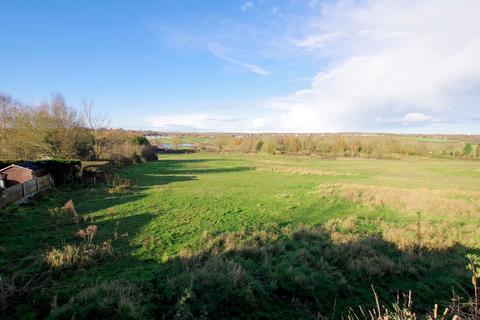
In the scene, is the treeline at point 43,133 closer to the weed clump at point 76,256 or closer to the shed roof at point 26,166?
the shed roof at point 26,166

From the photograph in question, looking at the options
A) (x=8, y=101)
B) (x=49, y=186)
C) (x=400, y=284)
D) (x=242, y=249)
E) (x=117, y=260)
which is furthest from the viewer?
(x=8, y=101)

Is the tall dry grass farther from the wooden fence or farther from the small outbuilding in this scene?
the small outbuilding

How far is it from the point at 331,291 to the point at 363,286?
1118 millimetres

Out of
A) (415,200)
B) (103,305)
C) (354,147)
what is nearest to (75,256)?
(103,305)

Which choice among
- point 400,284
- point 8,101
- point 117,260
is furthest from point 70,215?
point 8,101

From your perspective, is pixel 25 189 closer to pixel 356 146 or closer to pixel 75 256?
pixel 75 256

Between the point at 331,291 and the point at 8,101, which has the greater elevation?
the point at 8,101

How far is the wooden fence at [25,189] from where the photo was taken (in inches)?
522

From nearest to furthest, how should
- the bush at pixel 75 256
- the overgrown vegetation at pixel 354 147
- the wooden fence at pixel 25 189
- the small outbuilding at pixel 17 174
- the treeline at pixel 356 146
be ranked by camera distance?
the bush at pixel 75 256 → the wooden fence at pixel 25 189 → the small outbuilding at pixel 17 174 → the overgrown vegetation at pixel 354 147 → the treeline at pixel 356 146

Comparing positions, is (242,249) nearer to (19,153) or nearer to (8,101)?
(19,153)

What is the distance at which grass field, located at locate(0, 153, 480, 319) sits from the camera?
19.1ft

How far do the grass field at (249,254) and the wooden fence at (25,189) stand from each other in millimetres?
1074

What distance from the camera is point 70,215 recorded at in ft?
39.0

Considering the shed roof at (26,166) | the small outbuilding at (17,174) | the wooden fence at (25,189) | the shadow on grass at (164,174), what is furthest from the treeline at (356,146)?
the small outbuilding at (17,174)
